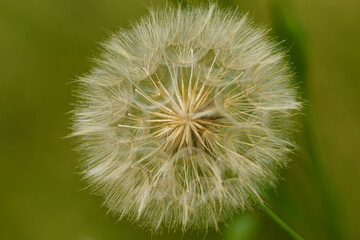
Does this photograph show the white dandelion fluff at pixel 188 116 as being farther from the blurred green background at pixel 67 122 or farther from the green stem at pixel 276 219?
the blurred green background at pixel 67 122

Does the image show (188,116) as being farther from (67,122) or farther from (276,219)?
(67,122)

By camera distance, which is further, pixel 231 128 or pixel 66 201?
pixel 66 201

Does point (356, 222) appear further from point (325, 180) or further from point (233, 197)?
point (233, 197)

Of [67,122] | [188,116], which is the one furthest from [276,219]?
[67,122]

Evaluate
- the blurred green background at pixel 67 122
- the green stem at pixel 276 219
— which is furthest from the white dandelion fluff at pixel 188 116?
the blurred green background at pixel 67 122

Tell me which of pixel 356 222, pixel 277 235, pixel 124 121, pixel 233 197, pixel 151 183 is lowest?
pixel 356 222

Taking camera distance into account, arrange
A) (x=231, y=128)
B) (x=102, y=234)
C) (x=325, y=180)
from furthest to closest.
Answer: (x=102, y=234), (x=325, y=180), (x=231, y=128)

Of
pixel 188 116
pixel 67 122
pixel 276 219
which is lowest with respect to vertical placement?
pixel 276 219

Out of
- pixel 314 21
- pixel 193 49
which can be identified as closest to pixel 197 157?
pixel 193 49
